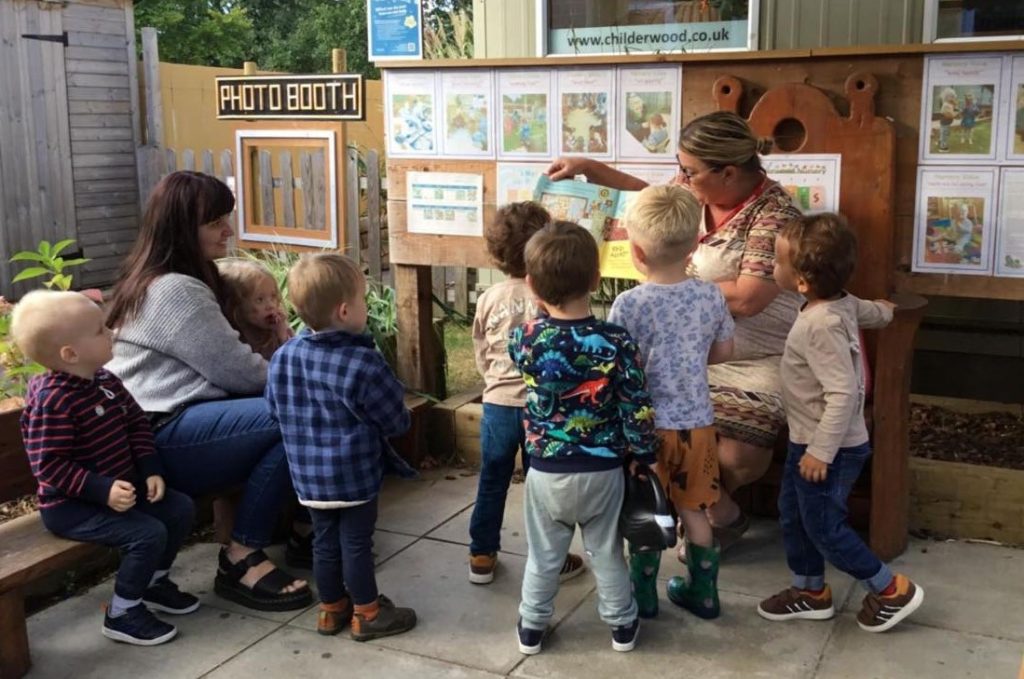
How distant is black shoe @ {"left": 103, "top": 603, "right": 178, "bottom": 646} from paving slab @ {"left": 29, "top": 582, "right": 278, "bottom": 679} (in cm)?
2

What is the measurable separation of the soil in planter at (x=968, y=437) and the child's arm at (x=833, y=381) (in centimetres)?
137

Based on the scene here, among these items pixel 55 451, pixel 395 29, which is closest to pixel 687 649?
pixel 55 451

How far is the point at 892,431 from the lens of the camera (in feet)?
11.6

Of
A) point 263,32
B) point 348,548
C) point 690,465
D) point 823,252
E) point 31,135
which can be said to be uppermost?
point 263,32

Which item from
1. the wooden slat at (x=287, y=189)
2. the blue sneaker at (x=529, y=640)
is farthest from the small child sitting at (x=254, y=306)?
the wooden slat at (x=287, y=189)

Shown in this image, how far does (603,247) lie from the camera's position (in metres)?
4.21

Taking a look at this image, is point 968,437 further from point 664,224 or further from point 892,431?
point 664,224

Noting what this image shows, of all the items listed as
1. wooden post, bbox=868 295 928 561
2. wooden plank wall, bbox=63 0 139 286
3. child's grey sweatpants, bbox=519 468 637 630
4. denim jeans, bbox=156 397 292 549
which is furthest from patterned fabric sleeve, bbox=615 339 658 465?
wooden plank wall, bbox=63 0 139 286

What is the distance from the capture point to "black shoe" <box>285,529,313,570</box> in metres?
3.79

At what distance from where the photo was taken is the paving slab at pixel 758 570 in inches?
138

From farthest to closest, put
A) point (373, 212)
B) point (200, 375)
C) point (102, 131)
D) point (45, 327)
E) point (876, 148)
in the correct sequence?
point (102, 131), point (373, 212), point (876, 148), point (200, 375), point (45, 327)

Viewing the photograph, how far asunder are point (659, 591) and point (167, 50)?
20511 millimetres

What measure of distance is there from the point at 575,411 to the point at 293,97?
141 inches

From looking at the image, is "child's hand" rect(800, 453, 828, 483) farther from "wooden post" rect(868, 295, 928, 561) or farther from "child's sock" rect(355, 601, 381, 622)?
"child's sock" rect(355, 601, 381, 622)
